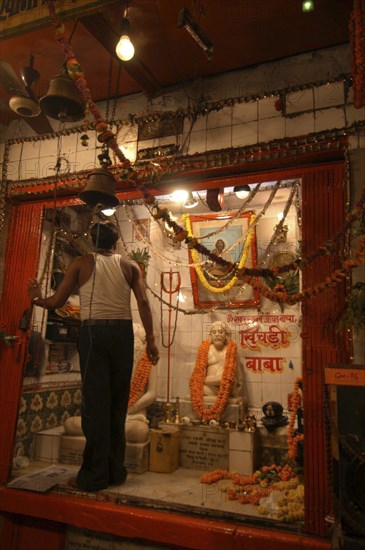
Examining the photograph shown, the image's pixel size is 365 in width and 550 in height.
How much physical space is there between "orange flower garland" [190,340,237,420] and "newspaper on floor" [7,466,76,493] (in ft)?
6.19

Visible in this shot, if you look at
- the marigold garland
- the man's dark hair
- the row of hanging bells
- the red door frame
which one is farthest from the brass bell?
the marigold garland

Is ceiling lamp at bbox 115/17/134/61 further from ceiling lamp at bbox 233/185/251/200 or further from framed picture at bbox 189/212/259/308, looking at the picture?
framed picture at bbox 189/212/259/308

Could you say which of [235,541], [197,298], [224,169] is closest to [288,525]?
[235,541]

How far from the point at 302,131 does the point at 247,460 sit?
143 inches

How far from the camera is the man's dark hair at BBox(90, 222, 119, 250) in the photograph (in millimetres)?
4270

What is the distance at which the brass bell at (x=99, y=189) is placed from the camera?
367 centimetres

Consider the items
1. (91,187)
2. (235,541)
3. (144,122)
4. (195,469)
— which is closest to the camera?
(235,541)

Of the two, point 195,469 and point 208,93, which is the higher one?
point 208,93

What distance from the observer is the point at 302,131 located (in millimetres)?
3906

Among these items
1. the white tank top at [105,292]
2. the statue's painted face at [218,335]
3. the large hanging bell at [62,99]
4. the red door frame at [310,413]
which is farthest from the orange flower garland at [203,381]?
the large hanging bell at [62,99]

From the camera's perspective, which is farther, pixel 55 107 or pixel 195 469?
pixel 195 469

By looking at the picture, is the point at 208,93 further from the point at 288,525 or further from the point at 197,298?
the point at 288,525

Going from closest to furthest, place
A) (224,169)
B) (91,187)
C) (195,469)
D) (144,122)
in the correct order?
(91,187) → (224,169) → (144,122) → (195,469)

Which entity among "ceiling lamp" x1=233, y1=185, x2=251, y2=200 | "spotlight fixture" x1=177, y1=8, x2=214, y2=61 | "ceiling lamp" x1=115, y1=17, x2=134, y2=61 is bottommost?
"ceiling lamp" x1=233, y1=185, x2=251, y2=200
